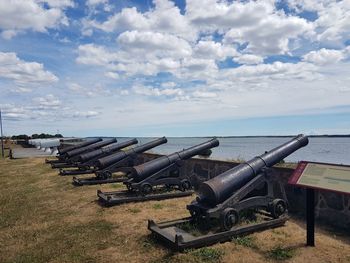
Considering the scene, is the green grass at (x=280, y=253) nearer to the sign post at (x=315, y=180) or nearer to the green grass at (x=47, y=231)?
the sign post at (x=315, y=180)

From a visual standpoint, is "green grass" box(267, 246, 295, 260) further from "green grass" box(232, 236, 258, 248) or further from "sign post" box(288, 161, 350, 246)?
"sign post" box(288, 161, 350, 246)

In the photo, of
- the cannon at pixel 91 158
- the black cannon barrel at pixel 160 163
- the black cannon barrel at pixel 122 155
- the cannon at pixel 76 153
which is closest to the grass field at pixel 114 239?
the black cannon barrel at pixel 160 163

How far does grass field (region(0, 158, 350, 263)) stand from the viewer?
19.6 feet

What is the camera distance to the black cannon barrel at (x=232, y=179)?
7072 millimetres

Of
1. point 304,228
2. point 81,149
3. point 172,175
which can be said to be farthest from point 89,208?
point 81,149

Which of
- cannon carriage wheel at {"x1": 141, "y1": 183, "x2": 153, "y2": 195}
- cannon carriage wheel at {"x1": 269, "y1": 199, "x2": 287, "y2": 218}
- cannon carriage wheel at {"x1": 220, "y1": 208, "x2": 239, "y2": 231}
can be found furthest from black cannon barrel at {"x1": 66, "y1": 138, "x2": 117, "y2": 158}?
cannon carriage wheel at {"x1": 220, "y1": 208, "x2": 239, "y2": 231}

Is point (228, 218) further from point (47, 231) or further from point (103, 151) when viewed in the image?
point (103, 151)

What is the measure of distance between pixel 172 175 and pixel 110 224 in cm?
374

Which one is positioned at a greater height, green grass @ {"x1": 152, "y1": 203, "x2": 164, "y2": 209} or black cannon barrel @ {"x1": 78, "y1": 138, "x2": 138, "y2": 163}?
black cannon barrel @ {"x1": 78, "y1": 138, "x2": 138, "y2": 163}

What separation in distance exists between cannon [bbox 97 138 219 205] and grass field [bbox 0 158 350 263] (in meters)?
0.37

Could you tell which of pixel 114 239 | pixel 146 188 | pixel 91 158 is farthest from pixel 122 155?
pixel 114 239

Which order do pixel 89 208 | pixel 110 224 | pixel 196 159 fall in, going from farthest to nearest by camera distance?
1. pixel 196 159
2. pixel 89 208
3. pixel 110 224

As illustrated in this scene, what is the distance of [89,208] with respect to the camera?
31.8 ft

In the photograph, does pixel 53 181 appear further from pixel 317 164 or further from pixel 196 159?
pixel 317 164
